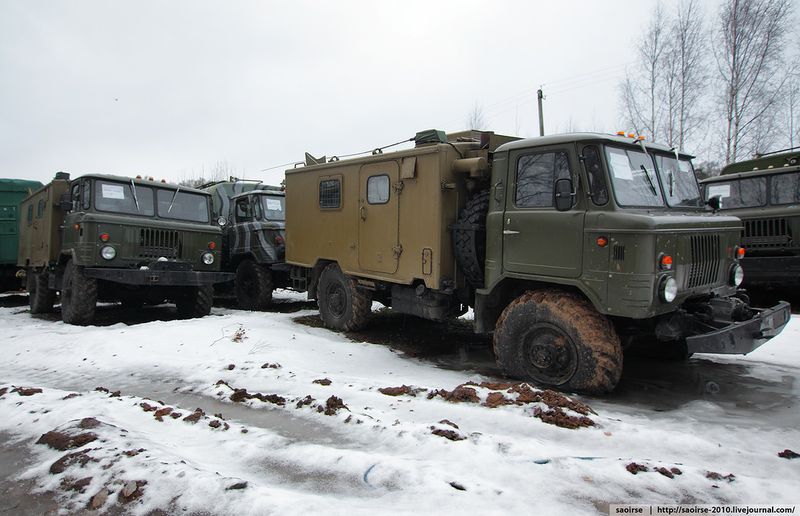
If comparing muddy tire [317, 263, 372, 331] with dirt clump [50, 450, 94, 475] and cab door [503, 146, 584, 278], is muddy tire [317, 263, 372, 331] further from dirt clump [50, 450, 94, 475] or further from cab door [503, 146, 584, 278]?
dirt clump [50, 450, 94, 475]

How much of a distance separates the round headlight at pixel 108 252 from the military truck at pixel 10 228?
20.0 feet

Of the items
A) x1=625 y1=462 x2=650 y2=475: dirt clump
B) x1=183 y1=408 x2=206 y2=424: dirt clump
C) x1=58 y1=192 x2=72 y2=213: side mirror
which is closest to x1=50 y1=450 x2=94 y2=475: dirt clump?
x1=183 y1=408 x2=206 y2=424: dirt clump

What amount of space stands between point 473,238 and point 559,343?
158cm

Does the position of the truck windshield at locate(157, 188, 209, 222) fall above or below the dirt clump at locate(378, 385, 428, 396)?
above

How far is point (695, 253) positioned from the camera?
4816 mm

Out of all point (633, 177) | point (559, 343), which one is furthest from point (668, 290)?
point (633, 177)

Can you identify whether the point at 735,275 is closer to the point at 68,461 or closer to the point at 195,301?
the point at 68,461

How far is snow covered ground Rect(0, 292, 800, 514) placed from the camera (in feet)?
9.00

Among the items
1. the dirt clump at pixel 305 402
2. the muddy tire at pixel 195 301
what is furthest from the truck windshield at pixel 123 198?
the dirt clump at pixel 305 402

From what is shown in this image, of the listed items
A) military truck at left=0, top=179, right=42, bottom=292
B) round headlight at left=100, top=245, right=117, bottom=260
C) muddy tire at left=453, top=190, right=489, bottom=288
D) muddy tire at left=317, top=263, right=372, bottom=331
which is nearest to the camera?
muddy tire at left=453, top=190, right=489, bottom=288

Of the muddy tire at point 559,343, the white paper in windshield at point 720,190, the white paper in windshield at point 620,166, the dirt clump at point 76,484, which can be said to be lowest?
the dirt clump at point 76,484

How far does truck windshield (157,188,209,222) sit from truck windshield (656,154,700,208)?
786cm

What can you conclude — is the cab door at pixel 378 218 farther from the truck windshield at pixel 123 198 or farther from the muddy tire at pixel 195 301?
the truck windshield at pixel 123 198

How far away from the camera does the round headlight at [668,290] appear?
4.43m
